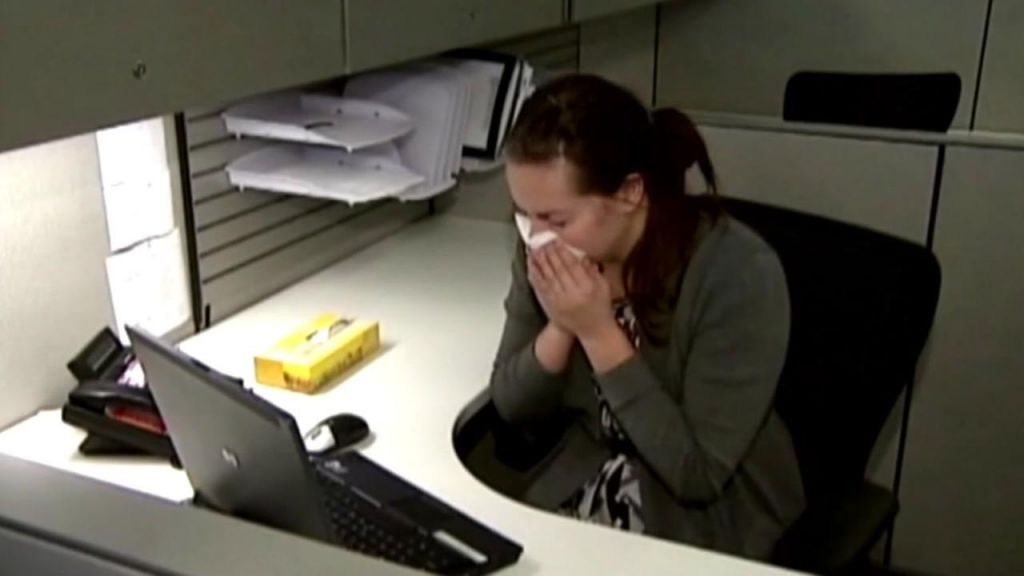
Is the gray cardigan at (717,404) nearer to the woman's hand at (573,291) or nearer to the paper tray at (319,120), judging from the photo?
the woman's hand at (573,291)

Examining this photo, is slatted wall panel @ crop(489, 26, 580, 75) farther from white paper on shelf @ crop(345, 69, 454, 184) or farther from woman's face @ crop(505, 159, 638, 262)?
woman's face @ crop(505, 159, 638, 262)

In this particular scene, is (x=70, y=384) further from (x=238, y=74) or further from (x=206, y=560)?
(x=206, y=560)

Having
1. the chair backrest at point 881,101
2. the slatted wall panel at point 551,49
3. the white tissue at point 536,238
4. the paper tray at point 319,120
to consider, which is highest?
the slatted wall panel at point 551,49

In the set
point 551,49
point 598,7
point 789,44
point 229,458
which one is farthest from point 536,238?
point 789,44

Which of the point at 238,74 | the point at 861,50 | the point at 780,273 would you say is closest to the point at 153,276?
the point at 238,74

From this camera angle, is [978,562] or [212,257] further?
[978,562]

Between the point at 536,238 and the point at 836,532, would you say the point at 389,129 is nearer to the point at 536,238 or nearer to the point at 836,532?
A: the point at 536,238

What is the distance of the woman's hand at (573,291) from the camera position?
1393mm

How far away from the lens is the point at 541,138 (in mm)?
1349

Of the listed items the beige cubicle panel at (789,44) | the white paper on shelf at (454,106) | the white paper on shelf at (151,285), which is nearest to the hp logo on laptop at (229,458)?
the white paper on shelf at (151,285)

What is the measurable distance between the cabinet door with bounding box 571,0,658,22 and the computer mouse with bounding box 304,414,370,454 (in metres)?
0.85

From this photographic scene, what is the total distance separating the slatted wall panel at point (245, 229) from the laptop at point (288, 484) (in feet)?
1.81

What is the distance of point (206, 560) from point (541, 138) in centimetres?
89

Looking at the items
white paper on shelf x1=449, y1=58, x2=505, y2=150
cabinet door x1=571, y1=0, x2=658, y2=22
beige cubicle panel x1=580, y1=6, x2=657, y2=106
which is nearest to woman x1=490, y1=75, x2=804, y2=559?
cabinet door x1=571, y1=0, x2=658, y2=22
